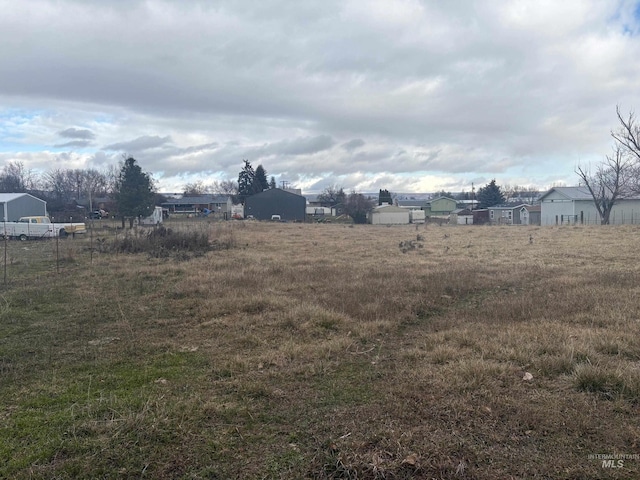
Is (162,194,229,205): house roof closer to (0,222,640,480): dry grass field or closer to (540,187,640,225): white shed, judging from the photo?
(540,187,640,225): white shed

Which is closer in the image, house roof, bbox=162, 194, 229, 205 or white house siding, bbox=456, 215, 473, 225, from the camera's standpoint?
white house siding, bbox=456, 215, 473, 225

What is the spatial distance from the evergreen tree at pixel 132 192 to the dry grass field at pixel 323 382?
30.0m

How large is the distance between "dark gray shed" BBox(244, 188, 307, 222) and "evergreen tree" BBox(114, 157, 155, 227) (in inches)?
1302

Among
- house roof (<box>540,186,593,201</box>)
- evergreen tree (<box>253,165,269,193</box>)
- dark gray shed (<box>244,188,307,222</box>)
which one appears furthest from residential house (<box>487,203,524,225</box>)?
evergreen tree (<box>253,165,269,193</box>)

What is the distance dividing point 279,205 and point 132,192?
1377 inches

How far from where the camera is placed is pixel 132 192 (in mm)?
38344

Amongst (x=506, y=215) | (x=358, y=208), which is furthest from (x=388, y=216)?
(x=506, y=215)

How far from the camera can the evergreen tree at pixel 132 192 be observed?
126 ft

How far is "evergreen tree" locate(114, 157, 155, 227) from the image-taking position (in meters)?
38.3

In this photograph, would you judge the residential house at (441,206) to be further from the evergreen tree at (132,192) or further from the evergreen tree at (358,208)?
the evergreen tree at (132,192)

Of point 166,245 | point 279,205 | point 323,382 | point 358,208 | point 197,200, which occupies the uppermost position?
point 197,200

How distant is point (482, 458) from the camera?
3.20m

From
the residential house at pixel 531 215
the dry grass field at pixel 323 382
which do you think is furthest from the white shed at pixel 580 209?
the dry grass field at pixel 323 382

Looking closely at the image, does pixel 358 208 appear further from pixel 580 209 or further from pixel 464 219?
pixel 580 209
